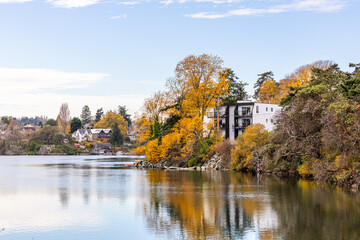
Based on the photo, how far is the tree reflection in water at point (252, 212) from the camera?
2566cm

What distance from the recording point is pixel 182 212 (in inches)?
1276

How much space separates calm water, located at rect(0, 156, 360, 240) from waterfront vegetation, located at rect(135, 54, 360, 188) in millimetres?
4306

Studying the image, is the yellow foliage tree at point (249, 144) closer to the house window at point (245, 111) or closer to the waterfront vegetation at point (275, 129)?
the waterfront vegetation at point (275, 129)

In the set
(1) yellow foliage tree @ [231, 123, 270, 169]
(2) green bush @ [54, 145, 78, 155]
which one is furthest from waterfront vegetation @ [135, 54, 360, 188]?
(2) green bush @ [54, 145, 78, 155]

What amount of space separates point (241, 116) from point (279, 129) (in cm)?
3110

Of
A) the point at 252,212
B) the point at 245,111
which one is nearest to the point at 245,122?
the point at 245,111

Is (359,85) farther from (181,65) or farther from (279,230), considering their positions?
(181,65)

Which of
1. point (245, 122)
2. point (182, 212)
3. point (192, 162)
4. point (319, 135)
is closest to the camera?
point (182, 212)

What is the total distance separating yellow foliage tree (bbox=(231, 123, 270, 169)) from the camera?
68250mm

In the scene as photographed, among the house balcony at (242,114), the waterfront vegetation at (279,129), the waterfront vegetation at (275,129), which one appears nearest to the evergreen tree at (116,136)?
the waterfront vegetation at (275,129)

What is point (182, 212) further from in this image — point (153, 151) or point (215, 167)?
point (153, 151)

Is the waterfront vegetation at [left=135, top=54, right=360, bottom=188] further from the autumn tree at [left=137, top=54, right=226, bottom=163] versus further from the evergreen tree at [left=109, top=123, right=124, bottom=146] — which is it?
the evergreen tree at [left=109, top=123, right=124, bottom=146]

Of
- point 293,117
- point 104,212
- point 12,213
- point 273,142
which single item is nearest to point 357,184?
point 293,117

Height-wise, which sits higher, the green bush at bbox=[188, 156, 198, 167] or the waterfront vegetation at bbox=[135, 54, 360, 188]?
the waterfront vegetation at bbox=[135, 54, 360, 188]
